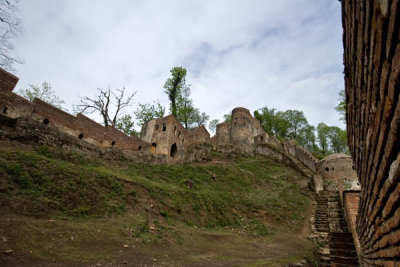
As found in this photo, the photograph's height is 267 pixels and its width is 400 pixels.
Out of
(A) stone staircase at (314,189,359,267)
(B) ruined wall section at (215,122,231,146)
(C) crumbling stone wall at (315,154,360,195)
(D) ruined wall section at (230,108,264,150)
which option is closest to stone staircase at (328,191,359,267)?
(A) stone staircase at (314,189,359,267)

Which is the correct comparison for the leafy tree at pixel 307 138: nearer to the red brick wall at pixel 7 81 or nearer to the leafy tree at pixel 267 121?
the leafy tree at pixel 267 121

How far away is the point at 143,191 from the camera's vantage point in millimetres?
11328

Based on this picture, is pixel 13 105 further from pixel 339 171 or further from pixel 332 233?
pixel 339 171

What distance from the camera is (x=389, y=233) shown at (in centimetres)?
194

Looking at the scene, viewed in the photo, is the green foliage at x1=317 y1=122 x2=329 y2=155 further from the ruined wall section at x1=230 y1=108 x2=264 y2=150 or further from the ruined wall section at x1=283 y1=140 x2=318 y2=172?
the ruined wall section at x1=230 y1=108 x2=264 y2=150

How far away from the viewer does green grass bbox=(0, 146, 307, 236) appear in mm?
7929

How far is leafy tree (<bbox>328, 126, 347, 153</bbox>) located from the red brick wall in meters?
47.8

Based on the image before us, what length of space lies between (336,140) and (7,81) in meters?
49.4

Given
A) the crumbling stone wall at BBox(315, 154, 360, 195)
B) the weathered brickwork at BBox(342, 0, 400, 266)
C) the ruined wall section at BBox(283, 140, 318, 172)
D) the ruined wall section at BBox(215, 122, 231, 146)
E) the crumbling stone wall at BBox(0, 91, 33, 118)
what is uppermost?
the ruined wall section at BBox(215, 122, 231, 146)

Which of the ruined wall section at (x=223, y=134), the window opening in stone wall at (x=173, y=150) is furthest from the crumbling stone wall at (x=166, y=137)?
the ruined wall section at (x=223, y=134)

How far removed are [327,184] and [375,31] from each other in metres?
22.8

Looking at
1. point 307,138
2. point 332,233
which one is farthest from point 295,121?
point 332,233

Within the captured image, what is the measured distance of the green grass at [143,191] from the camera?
26.0 ft

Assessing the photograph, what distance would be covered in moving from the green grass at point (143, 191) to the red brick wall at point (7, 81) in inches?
192
